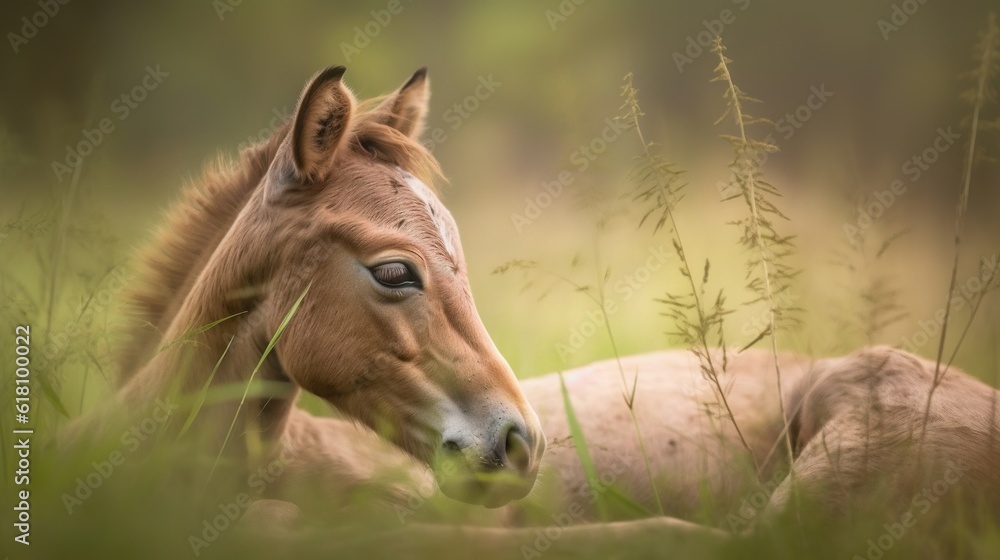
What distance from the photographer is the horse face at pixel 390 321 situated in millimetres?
2332

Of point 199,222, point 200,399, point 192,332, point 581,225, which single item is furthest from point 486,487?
point 581,225

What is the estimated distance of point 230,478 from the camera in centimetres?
252

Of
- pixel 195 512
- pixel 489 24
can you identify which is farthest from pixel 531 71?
pixel 195 512

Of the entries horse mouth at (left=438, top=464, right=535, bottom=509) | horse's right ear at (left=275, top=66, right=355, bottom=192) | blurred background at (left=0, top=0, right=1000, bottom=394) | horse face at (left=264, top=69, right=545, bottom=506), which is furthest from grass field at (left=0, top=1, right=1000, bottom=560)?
horse's right ear at (left=275, top=66, right=355, bottom=192)

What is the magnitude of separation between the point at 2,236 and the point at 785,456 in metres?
3.46

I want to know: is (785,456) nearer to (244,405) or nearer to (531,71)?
(244,405)

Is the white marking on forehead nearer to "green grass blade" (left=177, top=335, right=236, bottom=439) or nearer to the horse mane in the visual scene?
the horse mane

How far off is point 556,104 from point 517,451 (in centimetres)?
353

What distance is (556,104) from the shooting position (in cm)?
535

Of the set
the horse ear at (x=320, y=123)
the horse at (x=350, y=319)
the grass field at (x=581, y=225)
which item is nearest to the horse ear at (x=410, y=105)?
the horse at (x=350, y=319)

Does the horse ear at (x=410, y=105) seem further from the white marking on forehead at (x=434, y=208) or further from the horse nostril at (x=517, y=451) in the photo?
the horse nostril at (x=517, y=451)

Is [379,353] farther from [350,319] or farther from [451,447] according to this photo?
[451,447]

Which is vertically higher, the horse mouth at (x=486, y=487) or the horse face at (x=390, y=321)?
the horse face at (x=390, y=321)

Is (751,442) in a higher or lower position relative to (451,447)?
lower
